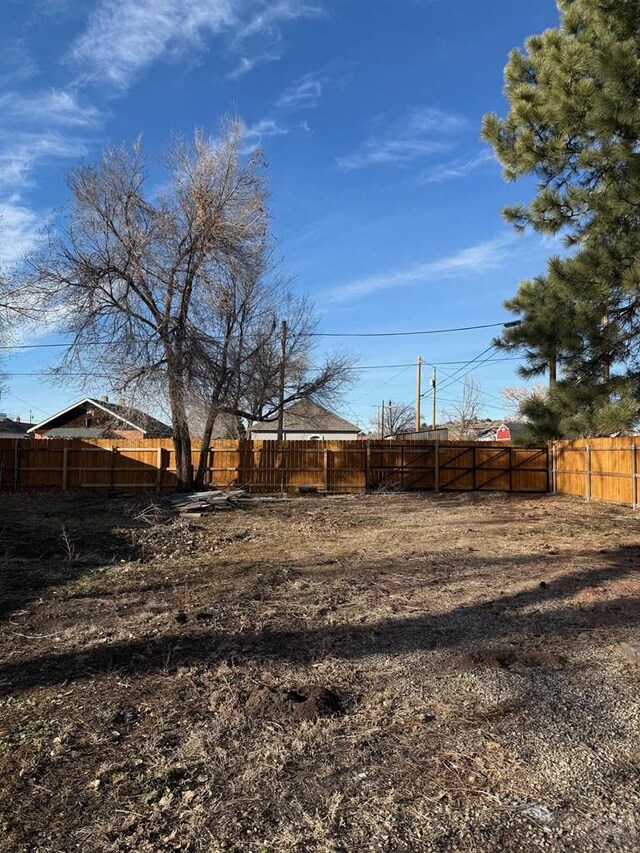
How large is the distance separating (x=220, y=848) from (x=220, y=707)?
133cm

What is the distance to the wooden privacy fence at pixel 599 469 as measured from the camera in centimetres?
1717

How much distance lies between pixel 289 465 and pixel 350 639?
1874 centimetres

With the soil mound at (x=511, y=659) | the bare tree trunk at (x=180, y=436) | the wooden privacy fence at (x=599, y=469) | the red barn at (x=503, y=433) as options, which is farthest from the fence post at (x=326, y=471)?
the red barn at (x=503, y=433)

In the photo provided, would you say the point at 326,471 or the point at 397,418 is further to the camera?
the point at 397,418

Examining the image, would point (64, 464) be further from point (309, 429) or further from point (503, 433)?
point (503, 433)

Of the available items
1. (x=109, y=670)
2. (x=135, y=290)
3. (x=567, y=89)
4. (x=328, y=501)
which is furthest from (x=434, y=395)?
(x=109, y=670)

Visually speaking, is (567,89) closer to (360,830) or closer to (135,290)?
(360,830)

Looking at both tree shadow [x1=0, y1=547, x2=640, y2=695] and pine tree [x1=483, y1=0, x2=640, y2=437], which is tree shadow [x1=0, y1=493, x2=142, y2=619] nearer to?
tree shadow [x1=0, y1=547, x2=640, y2=695]

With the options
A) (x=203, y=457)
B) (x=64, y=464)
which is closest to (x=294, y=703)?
(x=203, y=457)

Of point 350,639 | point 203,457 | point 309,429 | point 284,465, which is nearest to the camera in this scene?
point 350,639

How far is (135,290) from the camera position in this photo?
19.0 m

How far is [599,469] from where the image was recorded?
1939 centimetres

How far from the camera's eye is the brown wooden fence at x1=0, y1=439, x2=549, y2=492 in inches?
893

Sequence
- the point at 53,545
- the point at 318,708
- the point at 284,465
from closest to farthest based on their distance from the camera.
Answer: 1. the point at 318,708
2. the point at 53,545
3. the point at 284,465
